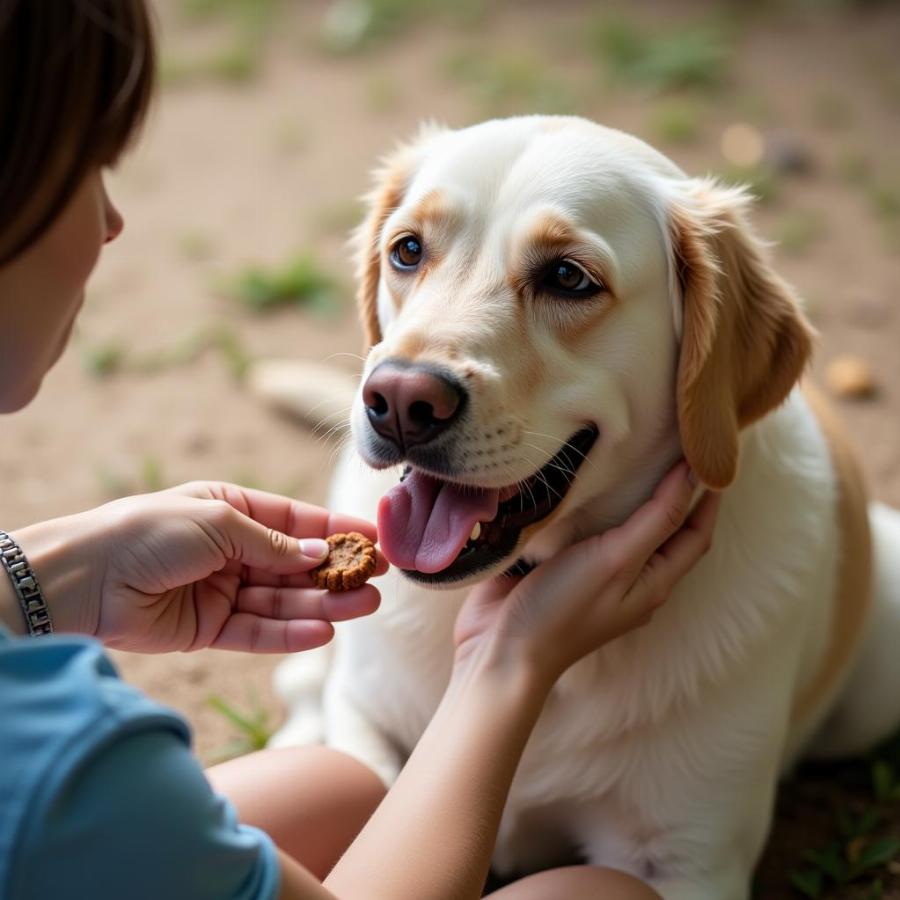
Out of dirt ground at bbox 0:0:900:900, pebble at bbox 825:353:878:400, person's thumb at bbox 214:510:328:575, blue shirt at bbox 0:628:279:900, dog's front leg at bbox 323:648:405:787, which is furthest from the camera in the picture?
pebble at bbox 825:353:878:400

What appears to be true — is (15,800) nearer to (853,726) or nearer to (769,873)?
(769,873)

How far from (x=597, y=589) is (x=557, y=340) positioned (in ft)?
1.50

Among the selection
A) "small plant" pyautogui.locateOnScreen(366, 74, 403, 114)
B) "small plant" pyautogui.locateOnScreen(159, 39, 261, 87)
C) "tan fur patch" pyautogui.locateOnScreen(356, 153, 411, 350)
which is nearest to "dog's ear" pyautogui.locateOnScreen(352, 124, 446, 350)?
"tan fur patch" pyautogui.locateOnScreen(356, 153, 411, 350)

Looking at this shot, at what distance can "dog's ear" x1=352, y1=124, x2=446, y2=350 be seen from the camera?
241cm

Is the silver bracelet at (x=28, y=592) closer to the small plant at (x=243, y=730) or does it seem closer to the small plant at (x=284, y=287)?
the small plant at (x=243, y=730)

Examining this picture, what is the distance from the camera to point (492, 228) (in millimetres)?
2082

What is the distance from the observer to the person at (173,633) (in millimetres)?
A: 1249

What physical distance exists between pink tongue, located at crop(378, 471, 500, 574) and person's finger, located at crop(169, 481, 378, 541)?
0.18 metres

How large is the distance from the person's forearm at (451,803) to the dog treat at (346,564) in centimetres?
27

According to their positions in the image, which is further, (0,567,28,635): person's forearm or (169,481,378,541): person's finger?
(169,481,378,541): person's finger

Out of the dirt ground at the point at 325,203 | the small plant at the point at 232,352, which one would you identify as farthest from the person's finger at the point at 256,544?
the small plant at the point at 232,352

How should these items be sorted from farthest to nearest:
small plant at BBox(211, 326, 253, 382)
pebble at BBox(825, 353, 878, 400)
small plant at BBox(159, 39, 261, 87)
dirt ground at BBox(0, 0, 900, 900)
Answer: small plant at BBox(159, 39, 261, 87) < small plant at BBox(211, 326, 253, 382) < pebble at BBox(825, 353, 878, 400) < dirt ground at BBox(0, 0, 900, 900)

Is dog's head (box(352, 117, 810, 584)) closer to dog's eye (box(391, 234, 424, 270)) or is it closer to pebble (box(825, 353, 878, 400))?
dog's eye (box(391, 234, 424, 270))

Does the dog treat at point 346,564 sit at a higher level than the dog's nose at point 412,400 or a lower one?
lower
